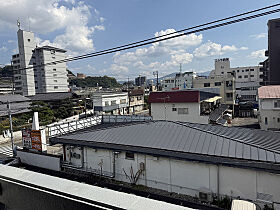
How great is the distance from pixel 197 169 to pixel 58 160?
32.9ft

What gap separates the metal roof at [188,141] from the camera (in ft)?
28.7

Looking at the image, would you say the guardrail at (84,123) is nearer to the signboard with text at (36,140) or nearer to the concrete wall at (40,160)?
the signboard with text at (36,140)

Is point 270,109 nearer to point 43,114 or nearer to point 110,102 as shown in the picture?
point 110,102

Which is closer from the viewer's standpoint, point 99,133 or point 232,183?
point 232,183

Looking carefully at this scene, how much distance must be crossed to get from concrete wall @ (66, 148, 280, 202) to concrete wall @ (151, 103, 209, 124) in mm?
16401

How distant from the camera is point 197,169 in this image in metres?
9.41

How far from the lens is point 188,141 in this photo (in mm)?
10367

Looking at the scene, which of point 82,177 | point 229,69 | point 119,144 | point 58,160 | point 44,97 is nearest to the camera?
point 119,144

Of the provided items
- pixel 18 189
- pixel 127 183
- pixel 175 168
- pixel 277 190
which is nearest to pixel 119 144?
pixel 127 183

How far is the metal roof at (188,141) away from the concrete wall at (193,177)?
0.58 m

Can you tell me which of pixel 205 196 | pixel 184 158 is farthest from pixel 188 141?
pixel 205 196

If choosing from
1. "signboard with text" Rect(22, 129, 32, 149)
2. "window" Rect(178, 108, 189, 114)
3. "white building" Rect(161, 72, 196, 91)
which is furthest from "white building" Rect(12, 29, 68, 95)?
"window" Rect(178, 108, 189, 114)

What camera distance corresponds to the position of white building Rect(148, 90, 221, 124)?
2536 cm

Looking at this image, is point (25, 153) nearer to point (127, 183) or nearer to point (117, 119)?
point (117, 119)
